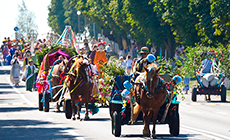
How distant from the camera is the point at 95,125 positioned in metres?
18.0

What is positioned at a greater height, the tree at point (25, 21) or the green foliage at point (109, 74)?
the tree at point (25, 21)

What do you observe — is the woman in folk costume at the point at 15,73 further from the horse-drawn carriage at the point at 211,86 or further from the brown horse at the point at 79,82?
the brown horse at the point at 79,82

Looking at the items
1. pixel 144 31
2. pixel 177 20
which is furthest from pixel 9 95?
pixel 144 31

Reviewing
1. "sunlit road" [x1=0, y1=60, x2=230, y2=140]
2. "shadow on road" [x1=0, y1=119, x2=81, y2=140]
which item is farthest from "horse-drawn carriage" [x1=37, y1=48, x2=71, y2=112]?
"shadow on road" [x1=0, y1=119, x2=81, y2=140]

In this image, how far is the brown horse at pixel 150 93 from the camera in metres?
14.1

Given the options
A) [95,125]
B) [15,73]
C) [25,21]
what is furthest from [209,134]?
[25,21]

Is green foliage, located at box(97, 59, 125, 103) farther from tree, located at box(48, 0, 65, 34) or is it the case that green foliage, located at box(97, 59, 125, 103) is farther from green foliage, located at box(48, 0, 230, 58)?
tree, located at box(48, 0, 65, 34)

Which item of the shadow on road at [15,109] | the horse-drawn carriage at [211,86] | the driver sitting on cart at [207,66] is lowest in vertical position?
the shadow on road at [15,109]

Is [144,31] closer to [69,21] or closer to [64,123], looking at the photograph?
[64,123]

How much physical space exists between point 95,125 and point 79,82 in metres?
1.65

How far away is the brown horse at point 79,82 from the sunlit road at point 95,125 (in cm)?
68

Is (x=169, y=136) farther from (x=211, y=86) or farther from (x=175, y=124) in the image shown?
(x=211, y=86)

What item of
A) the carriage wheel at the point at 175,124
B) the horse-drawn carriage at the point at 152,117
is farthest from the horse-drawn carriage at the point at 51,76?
the carriage wheel at the point at 175,124

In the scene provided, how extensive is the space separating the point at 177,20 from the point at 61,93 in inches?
929
